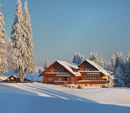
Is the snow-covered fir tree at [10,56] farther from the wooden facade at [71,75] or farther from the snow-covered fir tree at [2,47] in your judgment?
the wooden facade at [71,75]

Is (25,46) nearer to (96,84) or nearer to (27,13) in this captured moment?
(27,13)

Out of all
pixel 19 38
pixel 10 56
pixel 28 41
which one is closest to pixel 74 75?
pixel 28 41

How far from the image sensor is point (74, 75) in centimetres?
5219

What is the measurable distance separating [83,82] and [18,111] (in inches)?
1874

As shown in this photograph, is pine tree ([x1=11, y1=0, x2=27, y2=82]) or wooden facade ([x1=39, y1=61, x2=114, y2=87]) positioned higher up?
pine tree ([x1=11, y1=0, x2=27, y2=82])

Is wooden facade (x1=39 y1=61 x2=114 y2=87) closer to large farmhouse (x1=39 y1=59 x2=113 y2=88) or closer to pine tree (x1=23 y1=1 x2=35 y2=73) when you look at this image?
large farmhouse (x1=39 y1=59 x2=113 y2=88)

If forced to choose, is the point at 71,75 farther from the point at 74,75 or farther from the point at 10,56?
the point at 10,56

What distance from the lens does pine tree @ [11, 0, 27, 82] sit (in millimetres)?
39469

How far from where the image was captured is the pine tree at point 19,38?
39469mm

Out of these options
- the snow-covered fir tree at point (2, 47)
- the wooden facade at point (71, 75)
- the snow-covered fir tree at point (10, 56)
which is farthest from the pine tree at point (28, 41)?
the wooden facade at point (71, 75)

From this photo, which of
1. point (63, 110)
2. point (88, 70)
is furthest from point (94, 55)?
point (63, 110)

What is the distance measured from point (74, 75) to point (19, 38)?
65.7ft

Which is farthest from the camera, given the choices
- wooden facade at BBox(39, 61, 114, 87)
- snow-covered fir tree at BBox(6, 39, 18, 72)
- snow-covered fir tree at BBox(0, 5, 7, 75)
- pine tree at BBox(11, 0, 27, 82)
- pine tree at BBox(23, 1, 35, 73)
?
wooden facade at BBox(39, 61, 114, 87)

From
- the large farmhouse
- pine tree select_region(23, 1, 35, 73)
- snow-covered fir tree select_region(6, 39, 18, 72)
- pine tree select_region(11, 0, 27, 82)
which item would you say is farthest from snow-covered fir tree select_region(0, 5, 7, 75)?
the large farmhouse
